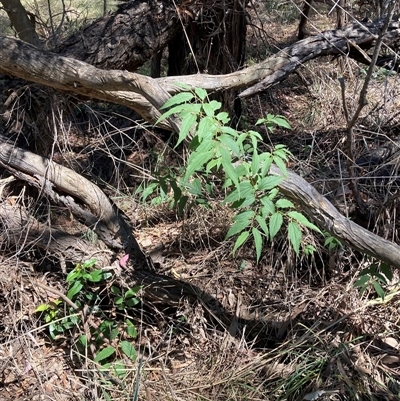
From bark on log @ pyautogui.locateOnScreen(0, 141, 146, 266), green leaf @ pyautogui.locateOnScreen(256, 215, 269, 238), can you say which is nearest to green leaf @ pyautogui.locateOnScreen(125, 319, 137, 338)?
bark on log @ pyautogui.locateOnScreen(0, 141, 146, 266)

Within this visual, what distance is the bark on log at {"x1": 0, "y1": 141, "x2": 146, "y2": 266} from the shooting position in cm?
343

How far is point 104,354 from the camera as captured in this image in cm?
293

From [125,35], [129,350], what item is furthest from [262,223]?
[125,35]

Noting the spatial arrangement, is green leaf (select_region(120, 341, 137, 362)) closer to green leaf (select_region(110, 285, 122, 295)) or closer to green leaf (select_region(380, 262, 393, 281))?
green leaf (select_region(110, 285, 122, 295))

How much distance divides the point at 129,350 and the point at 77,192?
106 cm

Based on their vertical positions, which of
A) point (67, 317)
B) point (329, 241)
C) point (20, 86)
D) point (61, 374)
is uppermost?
point (20, 86)

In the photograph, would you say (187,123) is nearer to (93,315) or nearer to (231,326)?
(231,326)

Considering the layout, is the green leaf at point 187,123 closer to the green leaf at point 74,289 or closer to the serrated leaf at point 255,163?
the serrated leaf at point 255,163

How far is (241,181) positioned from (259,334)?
112cm

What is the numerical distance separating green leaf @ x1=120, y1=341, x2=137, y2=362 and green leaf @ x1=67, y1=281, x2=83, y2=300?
385mm

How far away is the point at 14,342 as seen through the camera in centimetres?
303

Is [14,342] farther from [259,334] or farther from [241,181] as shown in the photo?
[241,181]

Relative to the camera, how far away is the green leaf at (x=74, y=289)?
121 inches

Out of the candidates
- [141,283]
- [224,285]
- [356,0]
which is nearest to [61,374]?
[141,283]
